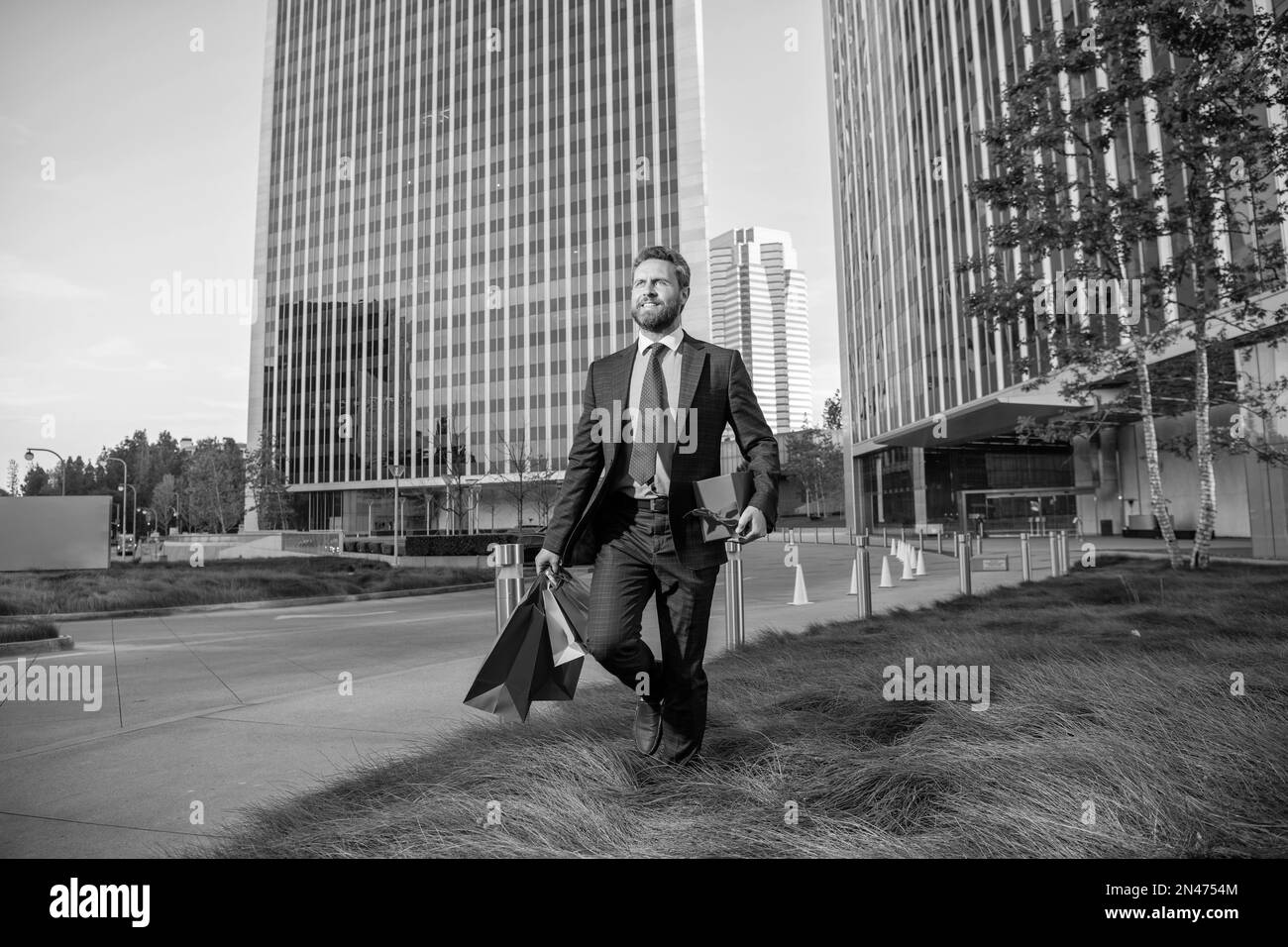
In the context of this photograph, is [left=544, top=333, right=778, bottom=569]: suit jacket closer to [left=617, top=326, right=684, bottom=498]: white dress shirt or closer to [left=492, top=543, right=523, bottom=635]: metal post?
[left=617, top=326, right=684, bottom=498]: white dress shirt

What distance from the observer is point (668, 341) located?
3166mm

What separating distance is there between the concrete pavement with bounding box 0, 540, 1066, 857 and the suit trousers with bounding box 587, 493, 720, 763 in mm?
578

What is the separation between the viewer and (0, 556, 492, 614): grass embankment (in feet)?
43.4

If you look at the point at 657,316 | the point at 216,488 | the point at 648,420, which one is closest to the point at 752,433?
the point at 648,420

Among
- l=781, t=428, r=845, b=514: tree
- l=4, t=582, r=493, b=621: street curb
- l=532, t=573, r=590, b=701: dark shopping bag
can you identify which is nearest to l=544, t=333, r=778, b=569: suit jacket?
l=532, t=573, r=590, b=701: dark shopping bag

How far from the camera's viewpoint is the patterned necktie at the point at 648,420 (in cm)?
301

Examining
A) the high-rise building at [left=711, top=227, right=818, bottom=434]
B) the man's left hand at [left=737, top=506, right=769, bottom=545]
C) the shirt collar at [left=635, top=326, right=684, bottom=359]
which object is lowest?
the man's left hand at [left=737, top=506, right=769, bottom=545]

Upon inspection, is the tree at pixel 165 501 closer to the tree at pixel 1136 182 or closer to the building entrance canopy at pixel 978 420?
the building entrance canopy at pixel 978 420

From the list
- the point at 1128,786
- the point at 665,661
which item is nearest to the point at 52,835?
the point at 665,661

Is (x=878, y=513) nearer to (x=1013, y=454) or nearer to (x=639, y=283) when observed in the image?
(x=1013, y=454)

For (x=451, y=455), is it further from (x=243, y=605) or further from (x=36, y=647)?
(x=36, y=647)

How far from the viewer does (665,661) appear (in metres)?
2.99

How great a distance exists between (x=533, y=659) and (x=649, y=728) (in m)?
0.53
